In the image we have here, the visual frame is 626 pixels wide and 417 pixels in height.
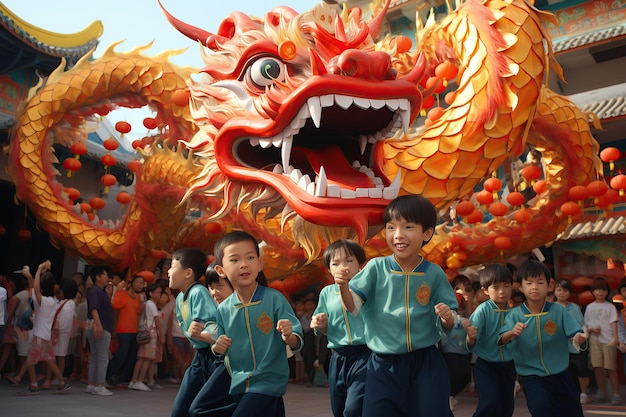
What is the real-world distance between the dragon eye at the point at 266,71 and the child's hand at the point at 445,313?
1.96 metres

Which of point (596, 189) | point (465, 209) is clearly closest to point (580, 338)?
point (465, 209)

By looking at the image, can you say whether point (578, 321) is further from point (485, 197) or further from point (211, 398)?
point (211, 398)

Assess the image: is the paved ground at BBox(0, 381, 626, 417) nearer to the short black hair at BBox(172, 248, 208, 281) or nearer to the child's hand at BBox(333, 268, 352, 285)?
the short black hair at BBox(172, 248, 208, 281)

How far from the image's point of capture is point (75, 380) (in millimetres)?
6383

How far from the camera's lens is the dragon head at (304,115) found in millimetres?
3166

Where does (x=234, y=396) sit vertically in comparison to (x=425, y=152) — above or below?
below

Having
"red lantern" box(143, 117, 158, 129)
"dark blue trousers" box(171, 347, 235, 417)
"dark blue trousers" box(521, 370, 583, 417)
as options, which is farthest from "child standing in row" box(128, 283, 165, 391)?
"dark blue trousers" box(521, 370, 583, 417)

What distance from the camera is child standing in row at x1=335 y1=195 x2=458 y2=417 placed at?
86.7 inches

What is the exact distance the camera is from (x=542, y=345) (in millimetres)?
2982

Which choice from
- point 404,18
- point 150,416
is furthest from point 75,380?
point 404,18

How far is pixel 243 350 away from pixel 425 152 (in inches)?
98.6

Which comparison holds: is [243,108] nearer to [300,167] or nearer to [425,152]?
[300,167]

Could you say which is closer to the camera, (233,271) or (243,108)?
(233,271)

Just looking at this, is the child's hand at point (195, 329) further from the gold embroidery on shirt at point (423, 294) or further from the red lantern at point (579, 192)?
the red lantern at point (579, 192)
